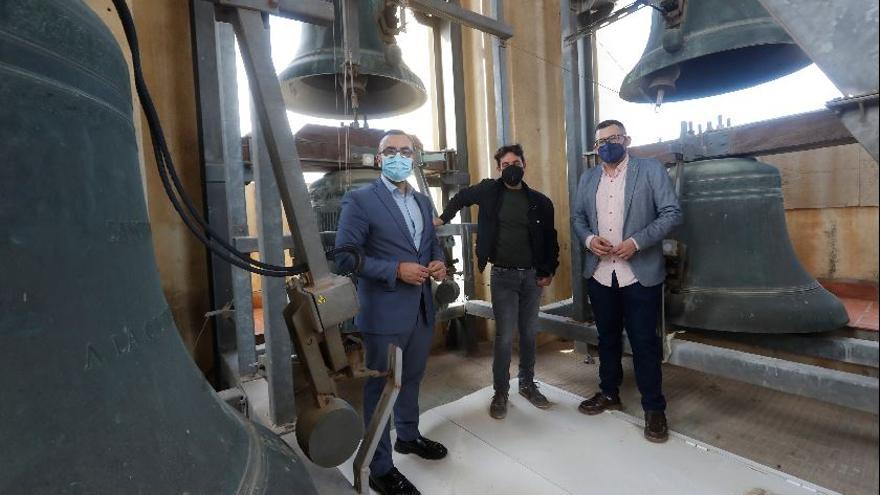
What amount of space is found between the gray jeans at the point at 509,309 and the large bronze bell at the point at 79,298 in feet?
4.92

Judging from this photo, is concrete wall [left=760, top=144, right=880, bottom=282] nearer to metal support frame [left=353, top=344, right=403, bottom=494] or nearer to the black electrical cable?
metal support frame [left=353, top=344, right=403, bottom=494]

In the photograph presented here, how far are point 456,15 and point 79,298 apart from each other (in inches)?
74.1

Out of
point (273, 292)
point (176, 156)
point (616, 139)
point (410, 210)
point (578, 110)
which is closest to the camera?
point (273, 292)

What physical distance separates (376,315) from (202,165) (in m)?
1.44

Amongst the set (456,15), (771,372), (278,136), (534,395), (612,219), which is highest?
(456,15)

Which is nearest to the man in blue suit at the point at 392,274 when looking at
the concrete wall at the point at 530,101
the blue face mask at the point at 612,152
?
the blue face mask at the point at 612,152

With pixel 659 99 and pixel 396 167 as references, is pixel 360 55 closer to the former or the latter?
pixel 396 167

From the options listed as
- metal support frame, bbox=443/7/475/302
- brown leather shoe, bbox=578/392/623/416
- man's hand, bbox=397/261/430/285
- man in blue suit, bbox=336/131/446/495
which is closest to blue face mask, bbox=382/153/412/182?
man in blue suit, bbox=336/131/446/495

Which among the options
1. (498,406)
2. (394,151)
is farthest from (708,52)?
(498,406)

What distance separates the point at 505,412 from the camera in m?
2.12

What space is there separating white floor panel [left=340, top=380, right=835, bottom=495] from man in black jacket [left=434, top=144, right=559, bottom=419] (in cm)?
20

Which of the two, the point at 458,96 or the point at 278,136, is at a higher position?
the point at 458,96

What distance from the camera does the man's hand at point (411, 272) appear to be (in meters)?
1.50

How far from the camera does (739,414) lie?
215 centimetres
